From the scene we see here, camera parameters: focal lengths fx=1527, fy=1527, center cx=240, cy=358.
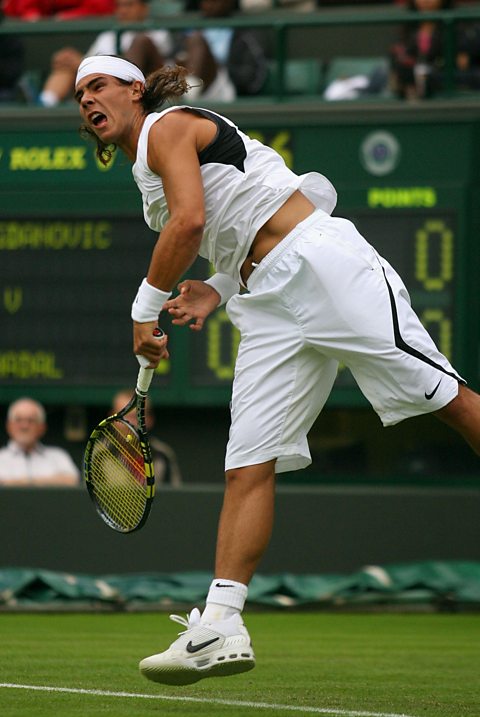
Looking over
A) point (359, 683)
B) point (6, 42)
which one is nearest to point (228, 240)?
point (359, 683)

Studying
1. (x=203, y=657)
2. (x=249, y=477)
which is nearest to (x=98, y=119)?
(x=249, y=477)

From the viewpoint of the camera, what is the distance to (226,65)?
11.2 m

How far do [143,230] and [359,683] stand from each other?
5049mm

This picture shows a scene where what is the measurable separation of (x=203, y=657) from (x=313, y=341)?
1070 mm

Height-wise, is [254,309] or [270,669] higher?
[254,309]

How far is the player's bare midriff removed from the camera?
5077 mm

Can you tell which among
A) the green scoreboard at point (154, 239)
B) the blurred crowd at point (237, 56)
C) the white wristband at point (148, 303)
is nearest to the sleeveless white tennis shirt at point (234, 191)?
the white wristband at point (148, 303)

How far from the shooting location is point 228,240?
514 cm

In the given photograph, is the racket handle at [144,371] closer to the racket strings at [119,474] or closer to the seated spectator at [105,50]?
the racket strings at [119,474]

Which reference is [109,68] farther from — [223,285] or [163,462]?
[163,462]

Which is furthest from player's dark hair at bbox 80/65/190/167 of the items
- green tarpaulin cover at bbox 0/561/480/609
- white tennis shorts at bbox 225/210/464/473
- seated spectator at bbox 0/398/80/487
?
seated spectator at bbox 0/398/80/487

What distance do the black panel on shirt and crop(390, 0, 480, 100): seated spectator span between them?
16.8 feet

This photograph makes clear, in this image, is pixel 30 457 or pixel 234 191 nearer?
pixel 234 191

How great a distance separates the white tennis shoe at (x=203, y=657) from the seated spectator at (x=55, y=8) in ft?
29.2
